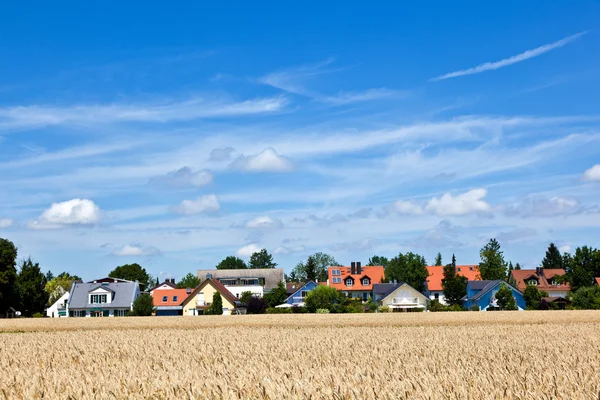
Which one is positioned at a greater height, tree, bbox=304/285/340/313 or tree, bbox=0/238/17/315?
tree, bbox=0/238/17/315

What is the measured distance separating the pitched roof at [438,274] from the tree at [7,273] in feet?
245

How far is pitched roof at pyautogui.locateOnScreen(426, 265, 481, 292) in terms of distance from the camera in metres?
126

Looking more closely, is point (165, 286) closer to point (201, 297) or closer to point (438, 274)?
point (201, 297)

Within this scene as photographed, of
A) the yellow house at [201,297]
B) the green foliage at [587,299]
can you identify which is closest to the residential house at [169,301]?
the yellow house at [201,297]

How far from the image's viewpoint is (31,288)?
9044cm

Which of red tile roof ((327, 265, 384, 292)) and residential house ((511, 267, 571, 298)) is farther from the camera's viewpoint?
residential house ((511, 267, 571, 298))

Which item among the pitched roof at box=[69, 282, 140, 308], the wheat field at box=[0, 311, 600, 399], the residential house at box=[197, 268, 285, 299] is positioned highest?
the residential house at box=[197, 268, 285, 299]

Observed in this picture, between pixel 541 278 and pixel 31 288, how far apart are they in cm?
9662

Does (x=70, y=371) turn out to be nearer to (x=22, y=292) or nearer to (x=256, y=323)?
(x=256, y=323)

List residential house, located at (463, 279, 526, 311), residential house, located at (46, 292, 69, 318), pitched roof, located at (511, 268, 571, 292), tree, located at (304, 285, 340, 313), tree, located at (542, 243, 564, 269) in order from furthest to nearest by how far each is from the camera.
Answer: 1. tree, located at (542, 243, 564, 269)
2. pitched roof, located at (511, 268, 571, 292)
3. residential house, located at (46, 292, 69, 318)
4. residential house, located at (463, 279, 526, 311)
5. tree, located at (304, 285, 340, 313)

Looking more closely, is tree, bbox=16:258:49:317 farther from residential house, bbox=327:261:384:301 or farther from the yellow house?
residential house, bbox=327:261:384:301

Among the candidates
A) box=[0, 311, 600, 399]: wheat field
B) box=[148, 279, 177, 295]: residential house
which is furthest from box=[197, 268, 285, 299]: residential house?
box=[0, 311, 600, 399]: wheat field

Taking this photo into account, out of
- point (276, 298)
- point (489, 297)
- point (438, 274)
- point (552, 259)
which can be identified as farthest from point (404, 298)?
point (552, 259)

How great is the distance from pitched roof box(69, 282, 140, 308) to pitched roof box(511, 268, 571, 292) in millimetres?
75629
